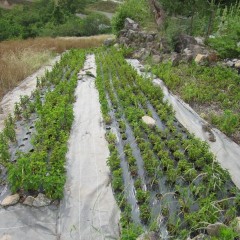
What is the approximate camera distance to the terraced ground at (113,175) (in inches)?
122

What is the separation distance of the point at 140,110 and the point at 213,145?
1.63m

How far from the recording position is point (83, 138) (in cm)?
→ 496

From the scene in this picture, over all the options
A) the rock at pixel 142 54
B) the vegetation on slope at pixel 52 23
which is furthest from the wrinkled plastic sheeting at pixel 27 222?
the vegetation on slope at pixel 52 23

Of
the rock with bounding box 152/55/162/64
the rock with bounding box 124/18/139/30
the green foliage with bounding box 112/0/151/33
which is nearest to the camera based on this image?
the rock with bounding box 152/55/162/64

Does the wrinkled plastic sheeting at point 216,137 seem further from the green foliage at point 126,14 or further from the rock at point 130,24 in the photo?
the green foliage at point 126,14

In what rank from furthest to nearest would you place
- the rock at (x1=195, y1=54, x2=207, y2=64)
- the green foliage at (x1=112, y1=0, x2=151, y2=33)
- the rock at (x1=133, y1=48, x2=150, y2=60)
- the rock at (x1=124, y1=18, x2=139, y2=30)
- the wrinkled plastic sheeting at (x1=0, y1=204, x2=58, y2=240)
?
the green foliage at (x1=112, y1=0, x2=151, y2=33)
the rock at (x1=124, y1=18, x2=139, y2=30)
the rock at (x1=133, y1=48, x2=150, y2=60)
the rock at (x1=195, y1=54, x2=207, y2=64)
the wrinkled plastic sheeting at (x1=0, y1=204, x2=58, y2=240)

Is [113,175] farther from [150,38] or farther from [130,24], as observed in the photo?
[130,24]

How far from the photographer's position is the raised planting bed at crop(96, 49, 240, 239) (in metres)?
3.10

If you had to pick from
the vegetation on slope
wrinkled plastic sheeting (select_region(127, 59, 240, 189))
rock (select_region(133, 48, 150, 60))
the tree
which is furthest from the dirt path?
the tree

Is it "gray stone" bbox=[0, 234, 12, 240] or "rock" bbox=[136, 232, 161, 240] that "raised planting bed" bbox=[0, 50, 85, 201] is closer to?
"gray stone" bbox=[0, 234, 12, 240]

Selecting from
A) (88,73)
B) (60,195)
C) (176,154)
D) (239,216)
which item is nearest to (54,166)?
(60,195)

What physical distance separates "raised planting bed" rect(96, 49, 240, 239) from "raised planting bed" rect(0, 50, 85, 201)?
0.76m

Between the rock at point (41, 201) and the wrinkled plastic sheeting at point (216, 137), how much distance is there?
252 cm

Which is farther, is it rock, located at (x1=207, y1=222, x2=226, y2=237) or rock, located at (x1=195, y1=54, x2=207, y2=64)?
rock, located at (x1=195, y1=54, x2=207, y2=64)
